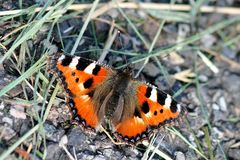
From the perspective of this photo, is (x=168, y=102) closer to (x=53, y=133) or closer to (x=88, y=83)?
(x=88, y=83)

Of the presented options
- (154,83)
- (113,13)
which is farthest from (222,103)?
(113,13)

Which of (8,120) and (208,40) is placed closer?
(8,120)

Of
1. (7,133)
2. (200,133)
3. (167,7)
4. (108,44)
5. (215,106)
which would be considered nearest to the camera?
(7,133)

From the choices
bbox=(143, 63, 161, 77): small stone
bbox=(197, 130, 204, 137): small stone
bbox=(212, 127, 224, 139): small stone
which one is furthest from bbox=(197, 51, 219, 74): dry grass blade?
bbox=(197, 130, 204, 137): small stone

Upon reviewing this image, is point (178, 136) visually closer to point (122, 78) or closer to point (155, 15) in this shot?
point (122, 78)

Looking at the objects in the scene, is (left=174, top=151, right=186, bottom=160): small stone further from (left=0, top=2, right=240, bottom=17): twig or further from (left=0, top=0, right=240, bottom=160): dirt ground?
(left=0, top=2, right=240, bottom=17): twig

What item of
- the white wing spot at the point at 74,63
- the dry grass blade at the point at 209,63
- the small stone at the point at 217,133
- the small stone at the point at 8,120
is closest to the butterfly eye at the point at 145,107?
the white wing spot at the point at 74,63
